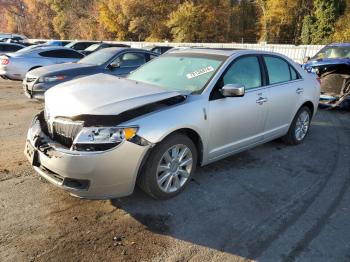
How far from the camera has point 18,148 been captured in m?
5.17

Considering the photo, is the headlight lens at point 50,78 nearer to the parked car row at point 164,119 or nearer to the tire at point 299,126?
the parked car row at point 164,119

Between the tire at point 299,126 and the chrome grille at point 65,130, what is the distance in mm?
3785

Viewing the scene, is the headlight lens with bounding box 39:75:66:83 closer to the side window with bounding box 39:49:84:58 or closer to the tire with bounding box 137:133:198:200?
the side window with bounding box 39:49:84:58

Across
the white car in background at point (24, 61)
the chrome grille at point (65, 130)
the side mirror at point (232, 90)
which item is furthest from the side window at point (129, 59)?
the chrome grille at point (65, 130)

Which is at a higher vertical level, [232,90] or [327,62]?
[232,90]

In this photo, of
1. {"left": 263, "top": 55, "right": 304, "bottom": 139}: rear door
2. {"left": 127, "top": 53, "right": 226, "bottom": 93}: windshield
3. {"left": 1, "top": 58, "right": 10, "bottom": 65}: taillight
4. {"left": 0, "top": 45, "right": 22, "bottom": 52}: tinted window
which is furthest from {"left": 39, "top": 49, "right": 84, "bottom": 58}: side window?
{"left": 263, "top": 55, "right": 304, "bottom": 139}: rear door

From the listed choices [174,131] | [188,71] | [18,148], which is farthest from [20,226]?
[188,71]

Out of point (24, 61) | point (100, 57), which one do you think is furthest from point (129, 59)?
point (24, 61)

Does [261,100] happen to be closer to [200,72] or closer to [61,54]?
[200,72]

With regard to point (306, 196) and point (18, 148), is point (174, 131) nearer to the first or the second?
point (306, 196)

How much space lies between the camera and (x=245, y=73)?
4.63 meters

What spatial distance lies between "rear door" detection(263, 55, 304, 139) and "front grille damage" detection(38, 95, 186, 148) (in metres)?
2.06

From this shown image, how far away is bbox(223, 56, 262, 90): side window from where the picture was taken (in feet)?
14.3

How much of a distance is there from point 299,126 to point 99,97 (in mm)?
3753
